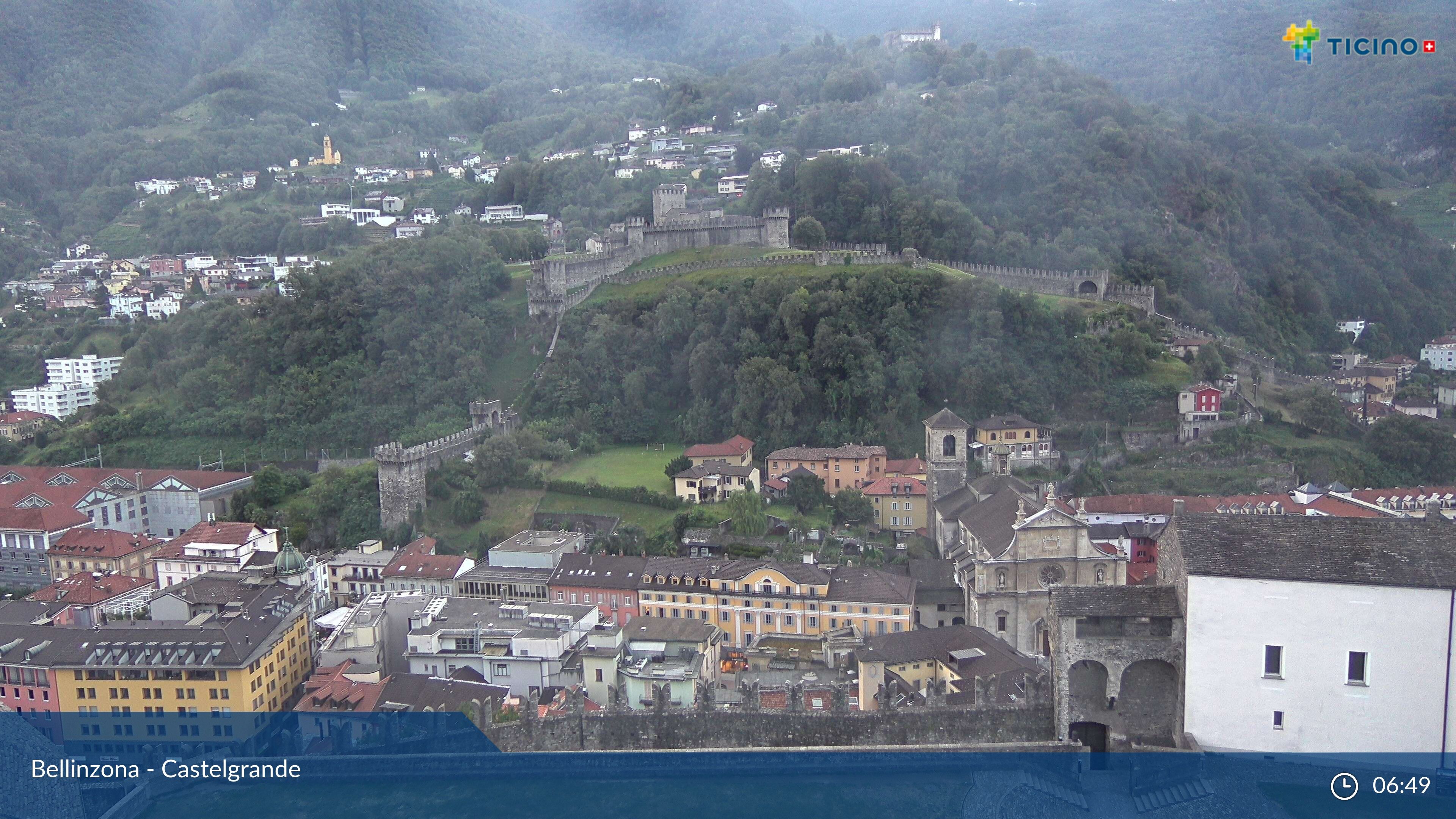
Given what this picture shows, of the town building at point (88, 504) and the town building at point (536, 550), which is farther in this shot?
the town building at point (88, 504)

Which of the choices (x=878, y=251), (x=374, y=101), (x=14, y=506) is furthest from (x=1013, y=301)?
(x=374, y=101)

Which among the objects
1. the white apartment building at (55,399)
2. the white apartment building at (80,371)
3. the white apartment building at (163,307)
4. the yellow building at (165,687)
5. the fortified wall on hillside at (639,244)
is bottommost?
the yellow building at (165,687)

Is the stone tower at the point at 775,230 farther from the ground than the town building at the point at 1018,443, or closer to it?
farther from the ground

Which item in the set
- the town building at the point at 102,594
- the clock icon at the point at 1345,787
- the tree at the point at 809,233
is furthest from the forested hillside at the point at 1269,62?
the town building at the point at 102,594

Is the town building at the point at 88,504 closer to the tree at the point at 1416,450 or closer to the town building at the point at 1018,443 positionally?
Result: the town building at the point at 1018,443

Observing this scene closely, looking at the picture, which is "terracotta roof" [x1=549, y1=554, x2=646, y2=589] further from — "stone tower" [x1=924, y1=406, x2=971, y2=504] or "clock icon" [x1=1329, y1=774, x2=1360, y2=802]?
"clock icon" [x1=1329, y1=774, x2=1360, y2=802]

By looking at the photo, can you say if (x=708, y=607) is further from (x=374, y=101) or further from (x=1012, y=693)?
(x=374, y=101)
